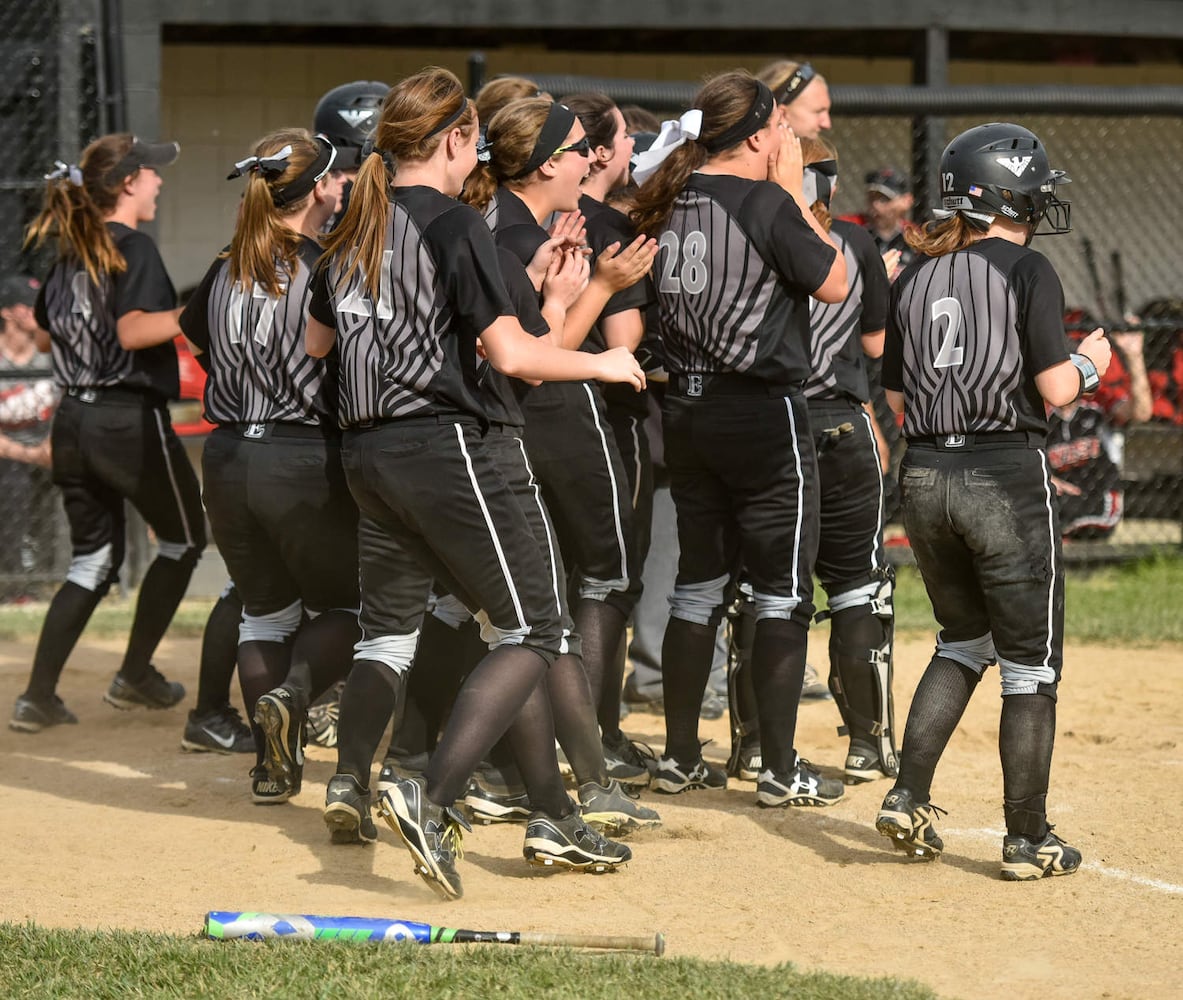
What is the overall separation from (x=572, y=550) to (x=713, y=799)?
2.90 ft

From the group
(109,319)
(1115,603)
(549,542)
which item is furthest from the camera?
(1115,603)

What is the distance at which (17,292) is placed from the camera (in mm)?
8812

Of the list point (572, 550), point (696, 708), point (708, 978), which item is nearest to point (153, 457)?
point (572, 550)

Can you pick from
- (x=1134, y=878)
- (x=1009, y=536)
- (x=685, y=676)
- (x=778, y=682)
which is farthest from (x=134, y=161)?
(x=1134, y=878)

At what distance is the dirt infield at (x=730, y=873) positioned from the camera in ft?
11.8

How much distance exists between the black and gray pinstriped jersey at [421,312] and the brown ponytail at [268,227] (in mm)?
742

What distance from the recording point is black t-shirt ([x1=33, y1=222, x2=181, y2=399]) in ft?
18.9

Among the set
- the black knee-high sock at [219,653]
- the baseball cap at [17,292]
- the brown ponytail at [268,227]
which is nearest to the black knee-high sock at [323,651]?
the black knee-high sock at [219,653]

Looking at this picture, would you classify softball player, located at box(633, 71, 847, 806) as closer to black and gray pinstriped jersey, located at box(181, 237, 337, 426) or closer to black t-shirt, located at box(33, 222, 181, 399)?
black and gray pinstriped jersey, located at box(181, 237, 337, 426)

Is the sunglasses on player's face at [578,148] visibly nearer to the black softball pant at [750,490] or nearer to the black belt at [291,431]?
the black softball pant at [750,490]

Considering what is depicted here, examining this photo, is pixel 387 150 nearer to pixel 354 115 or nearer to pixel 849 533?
pixel 354 115

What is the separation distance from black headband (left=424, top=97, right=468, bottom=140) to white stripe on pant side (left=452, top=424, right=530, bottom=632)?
0.72 metres

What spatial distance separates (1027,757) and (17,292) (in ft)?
21.6

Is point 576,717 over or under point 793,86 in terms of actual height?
under
